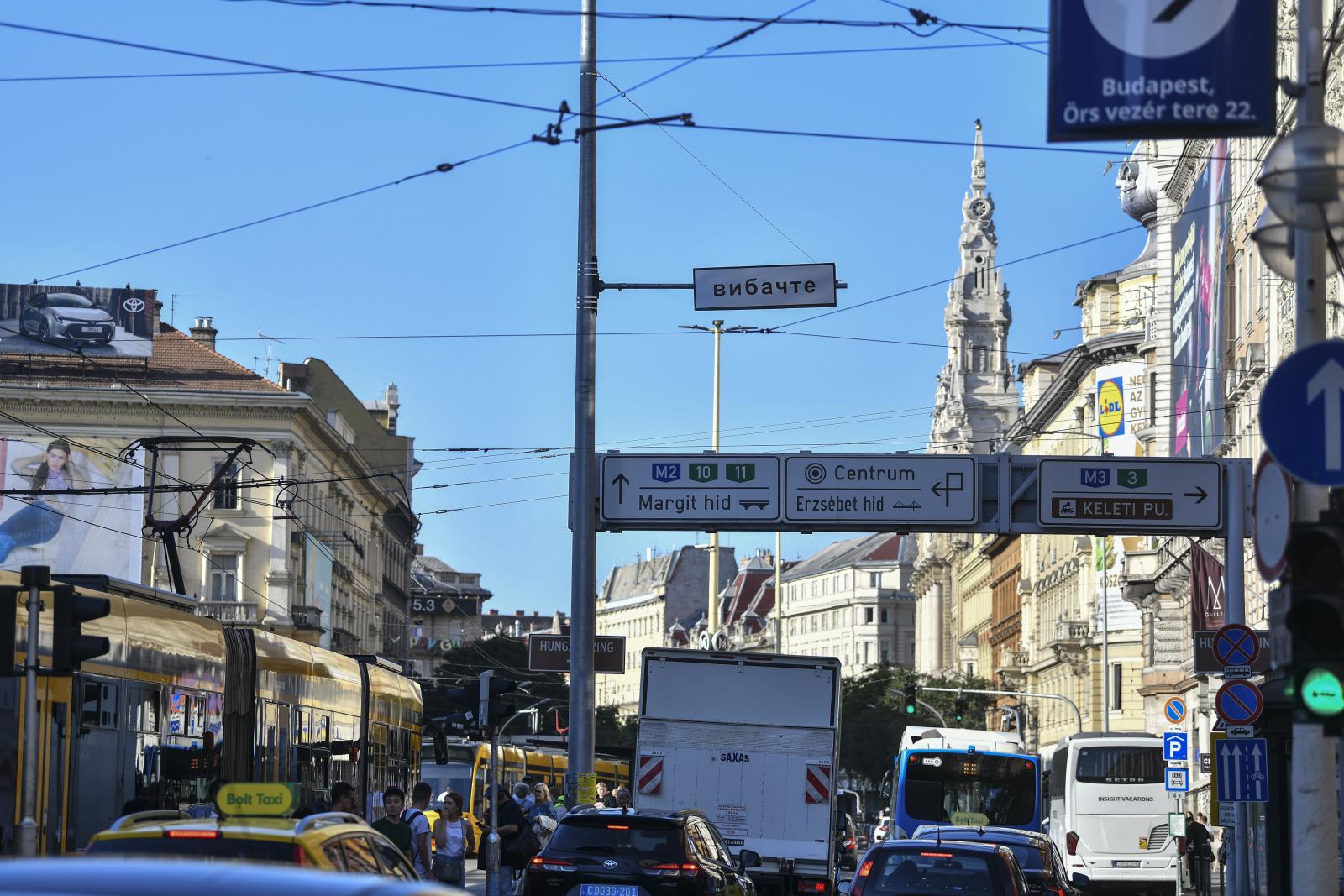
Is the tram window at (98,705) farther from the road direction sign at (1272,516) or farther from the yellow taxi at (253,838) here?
the road direction sign at (1272,516)

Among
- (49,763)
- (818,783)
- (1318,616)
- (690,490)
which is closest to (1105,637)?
(690,490)

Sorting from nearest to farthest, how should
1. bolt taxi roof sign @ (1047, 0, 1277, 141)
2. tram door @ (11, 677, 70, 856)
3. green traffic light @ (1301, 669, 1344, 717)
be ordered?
green traffic light @ (1301, 669, 1344, 717) → bolt taxi roof sign @ (1047, 0, 1277, 141) → tram door @ (11, 677, 70, 856)

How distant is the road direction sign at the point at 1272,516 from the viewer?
1137cm

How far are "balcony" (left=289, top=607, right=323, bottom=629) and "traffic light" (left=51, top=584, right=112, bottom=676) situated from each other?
60614mm

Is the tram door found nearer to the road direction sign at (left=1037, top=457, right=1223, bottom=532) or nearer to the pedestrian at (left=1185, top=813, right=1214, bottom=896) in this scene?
the road direction sign at (left=1037, top=457, right=1223, bottom=532)

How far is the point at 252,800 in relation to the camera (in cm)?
1158

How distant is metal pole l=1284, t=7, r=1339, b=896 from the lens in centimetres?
1215

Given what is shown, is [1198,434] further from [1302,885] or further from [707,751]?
[1302,885]

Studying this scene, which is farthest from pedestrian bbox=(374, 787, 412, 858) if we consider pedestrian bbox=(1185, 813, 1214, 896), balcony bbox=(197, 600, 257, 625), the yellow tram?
balcony bbox=(197, 600, 257, 625)

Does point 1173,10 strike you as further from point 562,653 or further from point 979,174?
point 979,174

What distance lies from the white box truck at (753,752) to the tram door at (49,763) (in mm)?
9722

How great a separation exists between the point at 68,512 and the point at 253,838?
212 feet

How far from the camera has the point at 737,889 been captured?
19.8m

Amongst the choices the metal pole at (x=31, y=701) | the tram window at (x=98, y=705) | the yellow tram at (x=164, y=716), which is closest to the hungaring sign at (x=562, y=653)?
the yellow tram at (x=164, y=716)
